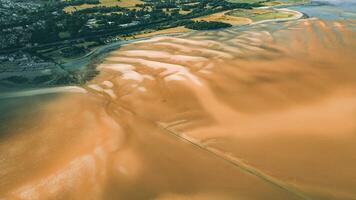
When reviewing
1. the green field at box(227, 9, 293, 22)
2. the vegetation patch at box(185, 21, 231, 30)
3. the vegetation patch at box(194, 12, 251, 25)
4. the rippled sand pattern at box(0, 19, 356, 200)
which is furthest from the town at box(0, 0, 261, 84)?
the rippled sand pattern at box(0, 19, 356, 200)

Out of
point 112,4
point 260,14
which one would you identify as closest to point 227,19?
point 260,14

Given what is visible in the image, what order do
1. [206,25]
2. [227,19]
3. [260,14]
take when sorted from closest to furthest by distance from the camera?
[206,25], [227,19], [260,14]

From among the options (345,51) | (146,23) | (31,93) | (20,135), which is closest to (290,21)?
(345,51)

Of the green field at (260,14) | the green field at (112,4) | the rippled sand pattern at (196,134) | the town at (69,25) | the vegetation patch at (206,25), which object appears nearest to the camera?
the rippled sand pattern at (196,134)

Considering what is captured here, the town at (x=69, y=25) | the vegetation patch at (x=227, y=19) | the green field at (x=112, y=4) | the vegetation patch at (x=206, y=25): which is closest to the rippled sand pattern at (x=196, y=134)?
the town at (x=69, y=25)

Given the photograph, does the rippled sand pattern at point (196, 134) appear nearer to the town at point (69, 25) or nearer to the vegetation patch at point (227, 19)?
the town at point (69, 25)

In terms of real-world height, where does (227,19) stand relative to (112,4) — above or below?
below

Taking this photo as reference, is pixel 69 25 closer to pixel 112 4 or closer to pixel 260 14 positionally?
pixel 112 4

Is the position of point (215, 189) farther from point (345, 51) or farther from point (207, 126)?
point (345, 51)
